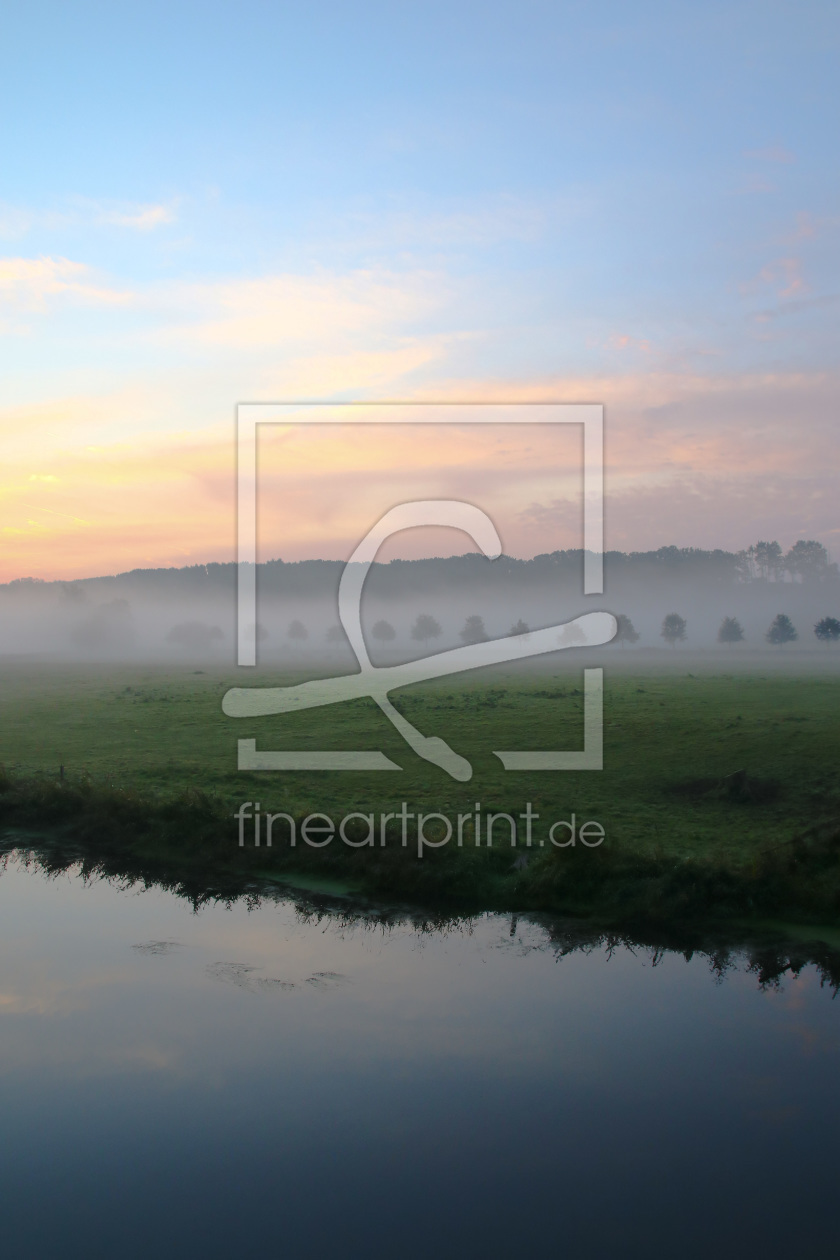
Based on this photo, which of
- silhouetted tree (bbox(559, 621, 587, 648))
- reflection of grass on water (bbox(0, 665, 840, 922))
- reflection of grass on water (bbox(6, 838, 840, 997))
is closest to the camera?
reflection of grass on water (bbox(6, 838, 840, 997))

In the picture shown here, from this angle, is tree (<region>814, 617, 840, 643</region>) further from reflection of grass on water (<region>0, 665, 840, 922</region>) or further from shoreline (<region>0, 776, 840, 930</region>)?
shoreline (<region>0, 776, 840, 930</region>)

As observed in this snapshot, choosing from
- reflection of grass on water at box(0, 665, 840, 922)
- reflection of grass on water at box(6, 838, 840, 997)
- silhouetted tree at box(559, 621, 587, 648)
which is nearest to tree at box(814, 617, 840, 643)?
silhouetted tree at box(559, 621, 587, 648)

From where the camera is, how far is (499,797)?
34.8 m

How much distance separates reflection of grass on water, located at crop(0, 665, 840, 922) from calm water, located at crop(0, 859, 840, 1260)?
351cm

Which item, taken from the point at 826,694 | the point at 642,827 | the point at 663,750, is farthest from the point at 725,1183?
the point at 826,694

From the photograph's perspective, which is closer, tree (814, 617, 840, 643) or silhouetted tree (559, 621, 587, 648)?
silhouetted tree (559, 621, 587, 648)

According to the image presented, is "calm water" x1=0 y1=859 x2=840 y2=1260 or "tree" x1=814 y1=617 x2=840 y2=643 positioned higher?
"tree" x1=814 y1=617 x2=840 y2=643

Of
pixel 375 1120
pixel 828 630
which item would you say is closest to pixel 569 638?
pixel 828 630

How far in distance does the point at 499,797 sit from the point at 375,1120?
20.2m

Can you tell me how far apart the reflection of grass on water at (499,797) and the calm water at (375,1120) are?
3.51 metres

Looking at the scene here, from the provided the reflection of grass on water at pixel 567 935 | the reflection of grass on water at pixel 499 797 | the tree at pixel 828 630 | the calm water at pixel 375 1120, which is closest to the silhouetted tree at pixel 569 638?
the reflection of grass on water at pixel 499 797

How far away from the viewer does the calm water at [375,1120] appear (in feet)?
41.2

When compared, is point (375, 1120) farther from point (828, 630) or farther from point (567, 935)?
point (828, 630)

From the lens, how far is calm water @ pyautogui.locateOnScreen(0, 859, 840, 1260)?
1256 centimetres
